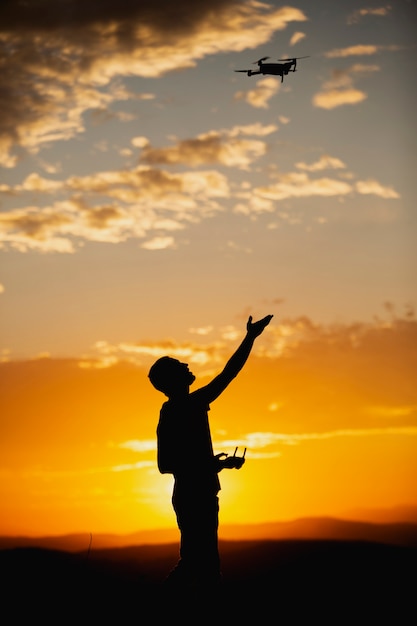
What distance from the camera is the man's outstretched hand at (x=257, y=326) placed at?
9266mm

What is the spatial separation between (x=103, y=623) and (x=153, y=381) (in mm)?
3372

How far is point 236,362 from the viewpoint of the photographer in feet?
30.1

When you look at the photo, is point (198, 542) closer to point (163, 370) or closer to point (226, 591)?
point (163, 370)

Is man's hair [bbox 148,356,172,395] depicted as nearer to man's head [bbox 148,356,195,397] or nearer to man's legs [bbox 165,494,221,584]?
man's head [bbox 148,356,195,397]

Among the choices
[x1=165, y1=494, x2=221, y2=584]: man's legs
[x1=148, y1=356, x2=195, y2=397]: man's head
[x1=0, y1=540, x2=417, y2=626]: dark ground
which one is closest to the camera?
[x1=165, y1=494, x2=221, y2=584]: man's legs

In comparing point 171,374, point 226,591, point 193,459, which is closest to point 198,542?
point 193,459

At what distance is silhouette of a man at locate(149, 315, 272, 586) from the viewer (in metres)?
9.08

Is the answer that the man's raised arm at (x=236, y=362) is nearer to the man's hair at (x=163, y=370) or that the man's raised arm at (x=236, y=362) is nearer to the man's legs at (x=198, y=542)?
the man's hair at (x=163, y=370)

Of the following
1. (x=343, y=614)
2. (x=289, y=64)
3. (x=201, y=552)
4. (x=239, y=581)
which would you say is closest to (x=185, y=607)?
(x=201, y=552)

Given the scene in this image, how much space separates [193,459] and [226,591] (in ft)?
21.3

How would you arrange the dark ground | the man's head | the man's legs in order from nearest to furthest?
the man's legs, the man's head, the dark ground

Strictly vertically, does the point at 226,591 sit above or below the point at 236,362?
below

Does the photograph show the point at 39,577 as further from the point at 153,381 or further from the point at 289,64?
the point at 289,64

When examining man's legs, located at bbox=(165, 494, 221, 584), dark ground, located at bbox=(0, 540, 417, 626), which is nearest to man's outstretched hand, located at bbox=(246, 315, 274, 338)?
man's legs, located at bbox=(165, 494, 221, 584)
